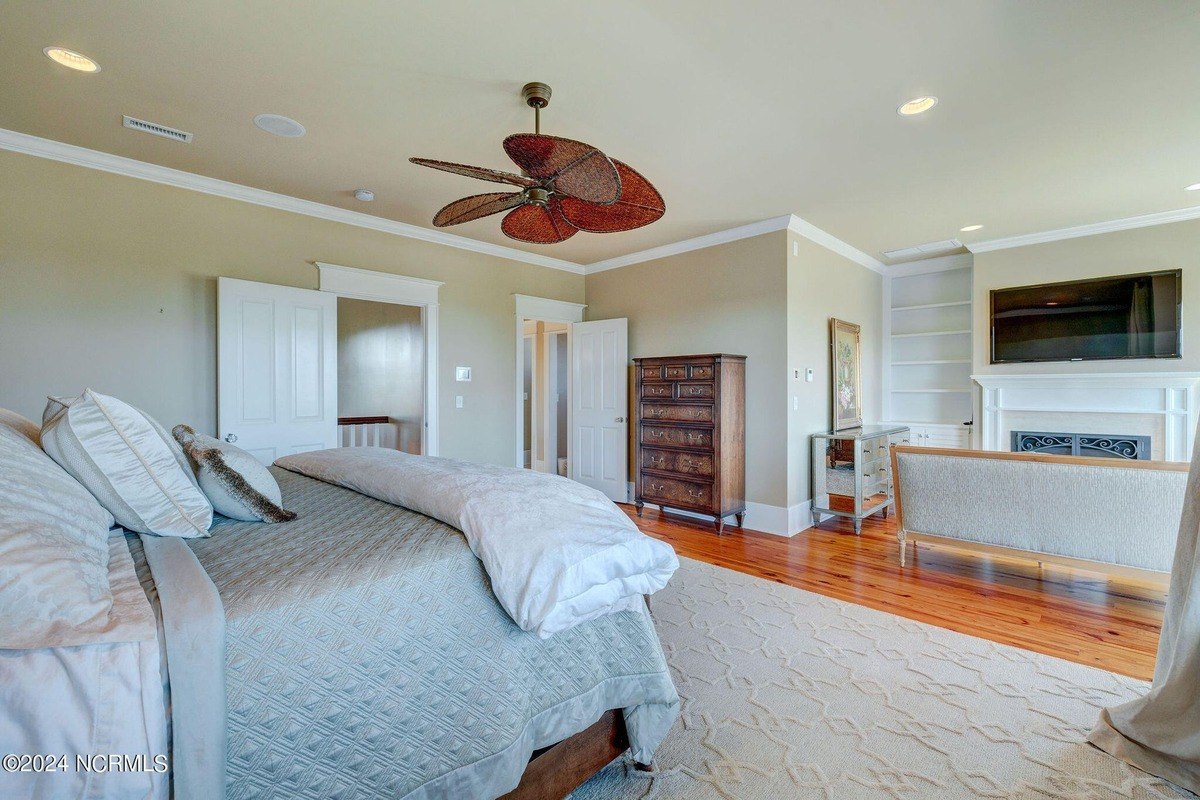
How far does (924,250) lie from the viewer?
543 centimetres

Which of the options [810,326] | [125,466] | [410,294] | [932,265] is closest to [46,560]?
[125,466]

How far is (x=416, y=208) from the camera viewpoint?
164 inches

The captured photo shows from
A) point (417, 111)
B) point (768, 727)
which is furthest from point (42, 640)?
point (417, 111)

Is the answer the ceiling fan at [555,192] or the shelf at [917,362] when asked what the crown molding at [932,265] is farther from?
the ceiling fan at [555,192]

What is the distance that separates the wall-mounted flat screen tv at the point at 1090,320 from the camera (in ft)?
14.7

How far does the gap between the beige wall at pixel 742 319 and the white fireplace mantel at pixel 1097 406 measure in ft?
7.97

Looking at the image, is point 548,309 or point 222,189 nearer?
point 222,189

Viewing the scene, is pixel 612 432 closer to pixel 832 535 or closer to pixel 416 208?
pixel 832 535

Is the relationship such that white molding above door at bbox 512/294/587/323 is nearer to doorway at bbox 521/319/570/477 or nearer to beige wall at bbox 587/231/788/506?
beige wall at bbox 587/231/788/506

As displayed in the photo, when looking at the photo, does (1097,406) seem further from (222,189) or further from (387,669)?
(222,189)

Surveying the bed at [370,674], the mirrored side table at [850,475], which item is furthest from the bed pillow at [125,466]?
the mirrored side table at [850,475]

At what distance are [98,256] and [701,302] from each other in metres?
4.37

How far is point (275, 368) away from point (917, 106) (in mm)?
4256

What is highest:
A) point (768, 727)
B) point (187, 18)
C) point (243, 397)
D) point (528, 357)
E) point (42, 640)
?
point (187, 18)
